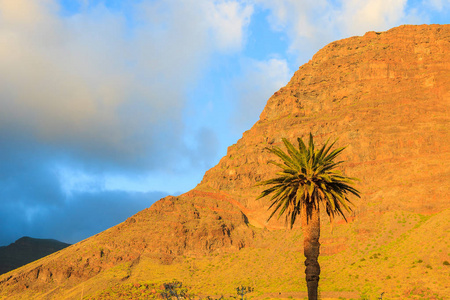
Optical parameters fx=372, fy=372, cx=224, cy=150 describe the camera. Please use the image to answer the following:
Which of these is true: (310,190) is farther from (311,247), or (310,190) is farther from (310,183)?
(311,247)

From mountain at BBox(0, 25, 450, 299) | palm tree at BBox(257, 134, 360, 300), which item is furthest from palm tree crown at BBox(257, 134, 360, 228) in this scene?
mountain at BBox(0, 25, 450, 299)

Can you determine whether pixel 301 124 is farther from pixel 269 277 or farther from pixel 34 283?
pixel 34 283

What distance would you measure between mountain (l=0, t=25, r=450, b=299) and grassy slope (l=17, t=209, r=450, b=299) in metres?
0.35

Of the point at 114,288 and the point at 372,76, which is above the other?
the point at 372,76

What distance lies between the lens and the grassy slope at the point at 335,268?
7312 centimetres

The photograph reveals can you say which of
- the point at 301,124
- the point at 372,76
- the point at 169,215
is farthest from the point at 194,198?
the point at 372,76

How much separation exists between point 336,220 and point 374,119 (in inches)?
1830

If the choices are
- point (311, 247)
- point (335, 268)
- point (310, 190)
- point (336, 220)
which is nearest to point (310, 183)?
point (310, 190)

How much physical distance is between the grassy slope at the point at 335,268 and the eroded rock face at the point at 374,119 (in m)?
11.1

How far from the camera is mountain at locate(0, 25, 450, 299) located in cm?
8681

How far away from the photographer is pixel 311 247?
28.2 m

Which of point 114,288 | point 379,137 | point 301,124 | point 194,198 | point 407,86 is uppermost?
point 407,86

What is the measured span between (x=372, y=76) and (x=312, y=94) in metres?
26.0

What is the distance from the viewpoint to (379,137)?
433 ft
